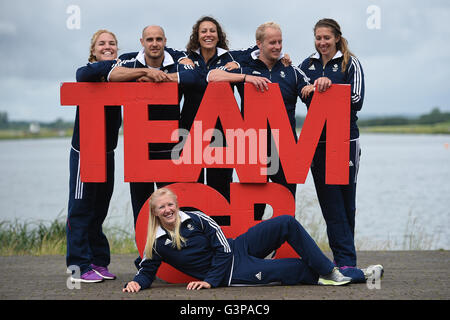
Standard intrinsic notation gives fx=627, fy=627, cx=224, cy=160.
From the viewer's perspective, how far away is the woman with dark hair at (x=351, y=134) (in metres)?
5.67

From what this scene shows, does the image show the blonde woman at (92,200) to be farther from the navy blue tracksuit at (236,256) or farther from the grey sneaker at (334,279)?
the grey sneaker at (334,279)

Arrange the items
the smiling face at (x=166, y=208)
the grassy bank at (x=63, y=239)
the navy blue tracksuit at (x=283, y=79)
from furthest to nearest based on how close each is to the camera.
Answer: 1. the grassy bank at (x=63, y=239)
2. the navy blue tracksuit at (x=283, y=79)
3. the smiling face at (x=166, y=208)

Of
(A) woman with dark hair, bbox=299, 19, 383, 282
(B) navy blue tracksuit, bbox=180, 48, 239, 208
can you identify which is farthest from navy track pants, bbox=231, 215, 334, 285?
(B) navy blue tracksuit, bbox=180, 48, 239, 208

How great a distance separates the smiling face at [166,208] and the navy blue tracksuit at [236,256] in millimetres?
128

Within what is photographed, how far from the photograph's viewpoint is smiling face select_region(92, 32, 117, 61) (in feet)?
18.4

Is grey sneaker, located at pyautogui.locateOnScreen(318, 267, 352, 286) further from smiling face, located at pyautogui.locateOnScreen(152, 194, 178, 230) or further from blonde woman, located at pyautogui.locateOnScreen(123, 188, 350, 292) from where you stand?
smiling face, located at pyautogui.locateOnScreen(152, 194, 178, 230)

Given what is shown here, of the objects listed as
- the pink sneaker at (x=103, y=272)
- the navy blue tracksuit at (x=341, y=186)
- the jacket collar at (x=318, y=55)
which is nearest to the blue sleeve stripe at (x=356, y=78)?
the navy blue tracksuit at (x=341, y=186)

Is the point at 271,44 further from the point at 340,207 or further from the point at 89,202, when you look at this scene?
the point at 89,202

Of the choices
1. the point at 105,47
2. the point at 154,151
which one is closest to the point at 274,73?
the point at 154,151

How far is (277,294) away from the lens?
4859 millimetres

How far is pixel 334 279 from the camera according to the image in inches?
205

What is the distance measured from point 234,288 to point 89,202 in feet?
5.09

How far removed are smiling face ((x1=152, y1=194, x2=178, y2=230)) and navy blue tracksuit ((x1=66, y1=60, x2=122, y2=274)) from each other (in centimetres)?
91

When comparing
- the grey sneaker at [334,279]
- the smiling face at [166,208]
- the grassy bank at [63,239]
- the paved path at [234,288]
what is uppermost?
the smiling face at [166,208]
